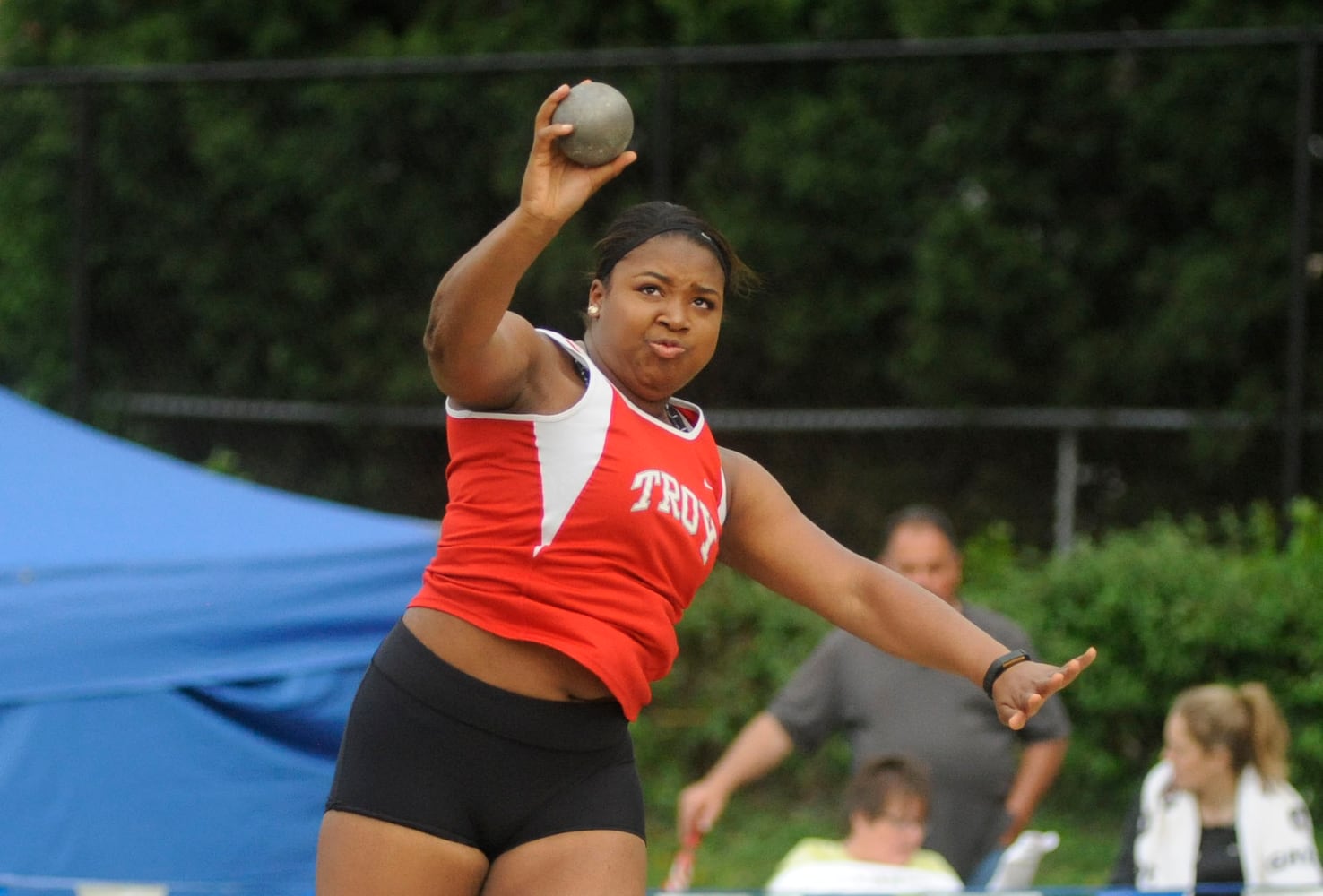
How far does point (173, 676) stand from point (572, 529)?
210 centimetres

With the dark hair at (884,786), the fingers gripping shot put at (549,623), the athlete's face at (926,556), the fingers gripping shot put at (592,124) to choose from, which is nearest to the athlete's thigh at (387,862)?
the fingers gripping shot put at (549,623)

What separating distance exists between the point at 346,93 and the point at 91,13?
3.37 meters

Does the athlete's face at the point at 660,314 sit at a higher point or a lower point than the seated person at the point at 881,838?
higher

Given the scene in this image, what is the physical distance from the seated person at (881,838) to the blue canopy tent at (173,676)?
1.34 m

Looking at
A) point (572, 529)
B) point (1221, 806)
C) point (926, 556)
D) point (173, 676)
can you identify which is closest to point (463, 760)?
point (572, 529)

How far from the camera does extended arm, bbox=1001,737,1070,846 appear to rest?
18.8 ft

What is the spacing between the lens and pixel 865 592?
10.8 feet

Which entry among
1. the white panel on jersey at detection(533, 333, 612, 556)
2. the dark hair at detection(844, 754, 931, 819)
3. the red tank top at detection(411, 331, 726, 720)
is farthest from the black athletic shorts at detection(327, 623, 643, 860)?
the dark hair at detection(844, 754, 931, 819)

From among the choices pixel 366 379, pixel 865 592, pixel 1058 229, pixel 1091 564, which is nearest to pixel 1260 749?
pixel 1091 564

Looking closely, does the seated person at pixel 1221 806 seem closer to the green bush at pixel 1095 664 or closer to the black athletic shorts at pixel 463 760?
the green bush at pixel 1095 664

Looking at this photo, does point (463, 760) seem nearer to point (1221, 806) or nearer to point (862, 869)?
point (862, 869)

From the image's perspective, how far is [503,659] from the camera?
9.62ft

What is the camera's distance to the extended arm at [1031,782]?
573cm

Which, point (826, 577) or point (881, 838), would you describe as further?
point (881, 838)
